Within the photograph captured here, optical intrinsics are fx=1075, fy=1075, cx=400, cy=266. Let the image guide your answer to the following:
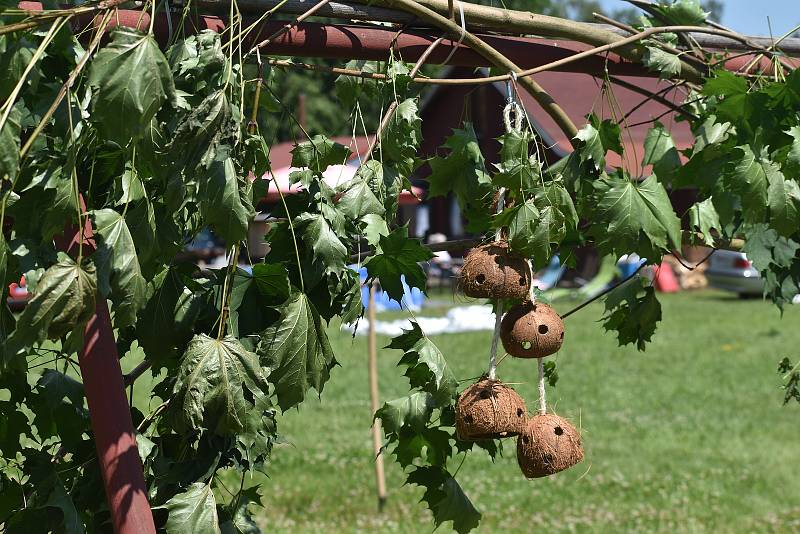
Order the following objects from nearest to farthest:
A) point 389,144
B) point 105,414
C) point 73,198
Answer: point 73,198, point 105,414, point 389,144

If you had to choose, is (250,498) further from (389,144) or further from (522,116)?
(522,116)

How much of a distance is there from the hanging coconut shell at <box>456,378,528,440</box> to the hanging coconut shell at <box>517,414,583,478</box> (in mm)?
33

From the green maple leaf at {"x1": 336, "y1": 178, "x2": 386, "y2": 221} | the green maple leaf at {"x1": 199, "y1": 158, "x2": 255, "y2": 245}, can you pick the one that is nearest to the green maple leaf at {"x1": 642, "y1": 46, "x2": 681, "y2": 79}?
the green maple leaf at {"x1": 336, "y1": 178, "x2": 386, "y2": 221}

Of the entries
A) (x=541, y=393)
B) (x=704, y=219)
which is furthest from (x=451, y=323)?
(x=541, y=393)

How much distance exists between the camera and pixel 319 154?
243cm

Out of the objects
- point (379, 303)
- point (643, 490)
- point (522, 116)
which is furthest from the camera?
point (379, 303)

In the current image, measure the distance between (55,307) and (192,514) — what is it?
2.16ft

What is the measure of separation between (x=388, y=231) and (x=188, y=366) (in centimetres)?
58

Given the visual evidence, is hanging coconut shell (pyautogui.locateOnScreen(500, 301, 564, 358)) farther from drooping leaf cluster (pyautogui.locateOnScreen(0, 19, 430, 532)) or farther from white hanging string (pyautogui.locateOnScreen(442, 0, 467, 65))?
white hanging string (pyautogui.locateOnScreen(442, 0, 467, 65))

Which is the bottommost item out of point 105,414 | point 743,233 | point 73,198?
point 105,414

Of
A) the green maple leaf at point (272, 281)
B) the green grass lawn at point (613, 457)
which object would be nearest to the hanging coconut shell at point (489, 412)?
the green maple leaf at point (272, 281)

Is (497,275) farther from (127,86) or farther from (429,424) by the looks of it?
(127,86)

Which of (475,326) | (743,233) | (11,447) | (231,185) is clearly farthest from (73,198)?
(475,326)

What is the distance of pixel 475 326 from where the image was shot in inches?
623
